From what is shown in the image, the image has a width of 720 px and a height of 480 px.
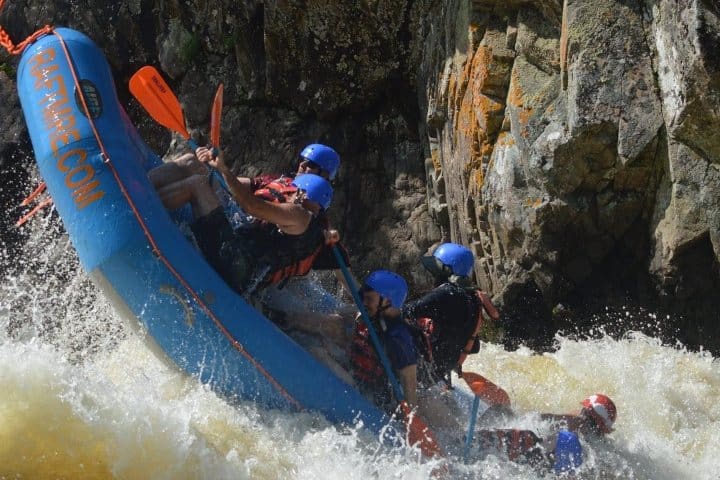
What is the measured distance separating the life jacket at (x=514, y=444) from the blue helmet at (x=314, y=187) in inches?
59.1

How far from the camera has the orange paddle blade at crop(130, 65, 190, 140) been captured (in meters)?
4.08

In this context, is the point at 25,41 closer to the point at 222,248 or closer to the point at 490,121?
the point at 222,248

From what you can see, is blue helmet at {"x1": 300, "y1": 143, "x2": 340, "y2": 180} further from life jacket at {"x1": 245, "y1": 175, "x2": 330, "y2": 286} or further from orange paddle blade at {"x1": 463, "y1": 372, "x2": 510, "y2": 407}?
orange paddle blade at {"x1": 463, "y1": 372, "x2": 510, "y2": 407}

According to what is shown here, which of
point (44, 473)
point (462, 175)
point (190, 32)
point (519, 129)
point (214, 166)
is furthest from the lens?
point (190, 32)

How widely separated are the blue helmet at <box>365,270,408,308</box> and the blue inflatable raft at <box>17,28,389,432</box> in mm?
463

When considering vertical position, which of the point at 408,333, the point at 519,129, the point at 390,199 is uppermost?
the point at 519,129

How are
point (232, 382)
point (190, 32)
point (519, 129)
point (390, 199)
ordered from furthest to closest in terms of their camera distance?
point (190, 32), point (390, 199), point (519, 129), point (232, 382)

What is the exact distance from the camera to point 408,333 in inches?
161

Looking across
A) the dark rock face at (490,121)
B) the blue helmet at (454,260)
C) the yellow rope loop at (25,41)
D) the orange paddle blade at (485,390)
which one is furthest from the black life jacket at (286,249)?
the dark rock face at (490,121)

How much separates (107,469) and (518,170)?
362 centimetres

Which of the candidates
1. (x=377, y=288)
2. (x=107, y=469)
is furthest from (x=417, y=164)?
(x=107, y=469)

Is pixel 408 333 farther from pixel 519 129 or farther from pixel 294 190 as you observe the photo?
pixel 519 129

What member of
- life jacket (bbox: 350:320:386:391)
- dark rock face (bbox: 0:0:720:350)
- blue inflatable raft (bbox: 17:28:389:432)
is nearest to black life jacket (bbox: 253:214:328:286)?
blue inflatable raft (bbox: 17:28:389:432)

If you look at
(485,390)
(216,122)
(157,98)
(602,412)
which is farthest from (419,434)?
(157,98)
